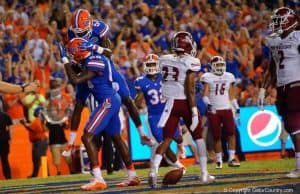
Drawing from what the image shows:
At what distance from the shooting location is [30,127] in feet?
54.3

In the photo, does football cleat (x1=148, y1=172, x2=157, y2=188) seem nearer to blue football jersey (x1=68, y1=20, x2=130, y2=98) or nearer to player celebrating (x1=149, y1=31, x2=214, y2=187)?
player celebrating (x1=149, y1=31, x2=214, y2=187)

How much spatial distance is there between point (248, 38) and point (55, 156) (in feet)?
23.0

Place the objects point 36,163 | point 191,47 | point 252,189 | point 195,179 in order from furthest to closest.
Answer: point 36,163
point 195,179
point 191,47
point 252,189

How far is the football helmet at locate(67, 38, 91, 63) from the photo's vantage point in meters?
10.5

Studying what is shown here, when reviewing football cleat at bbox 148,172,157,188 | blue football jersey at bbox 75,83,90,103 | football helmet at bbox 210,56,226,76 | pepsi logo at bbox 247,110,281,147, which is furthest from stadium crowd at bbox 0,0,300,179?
football cleat at bbox 148,172,157,188

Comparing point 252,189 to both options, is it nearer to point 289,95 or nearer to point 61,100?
point 289,95

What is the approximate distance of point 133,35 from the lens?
66.2 feet

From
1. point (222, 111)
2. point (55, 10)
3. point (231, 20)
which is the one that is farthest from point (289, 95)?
point (231, 20)

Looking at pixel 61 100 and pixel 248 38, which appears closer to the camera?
pixel 61 100

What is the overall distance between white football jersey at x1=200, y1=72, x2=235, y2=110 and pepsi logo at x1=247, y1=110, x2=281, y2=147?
8.92 ft

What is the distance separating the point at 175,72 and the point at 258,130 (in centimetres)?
785

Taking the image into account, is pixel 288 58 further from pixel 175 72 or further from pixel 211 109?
pixel 211 109

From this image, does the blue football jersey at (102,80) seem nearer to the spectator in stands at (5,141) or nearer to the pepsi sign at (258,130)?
the spectator in stands at (5,141)

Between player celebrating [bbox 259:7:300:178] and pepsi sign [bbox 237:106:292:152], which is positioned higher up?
player celebrating [bbox 259:7:300:178]
